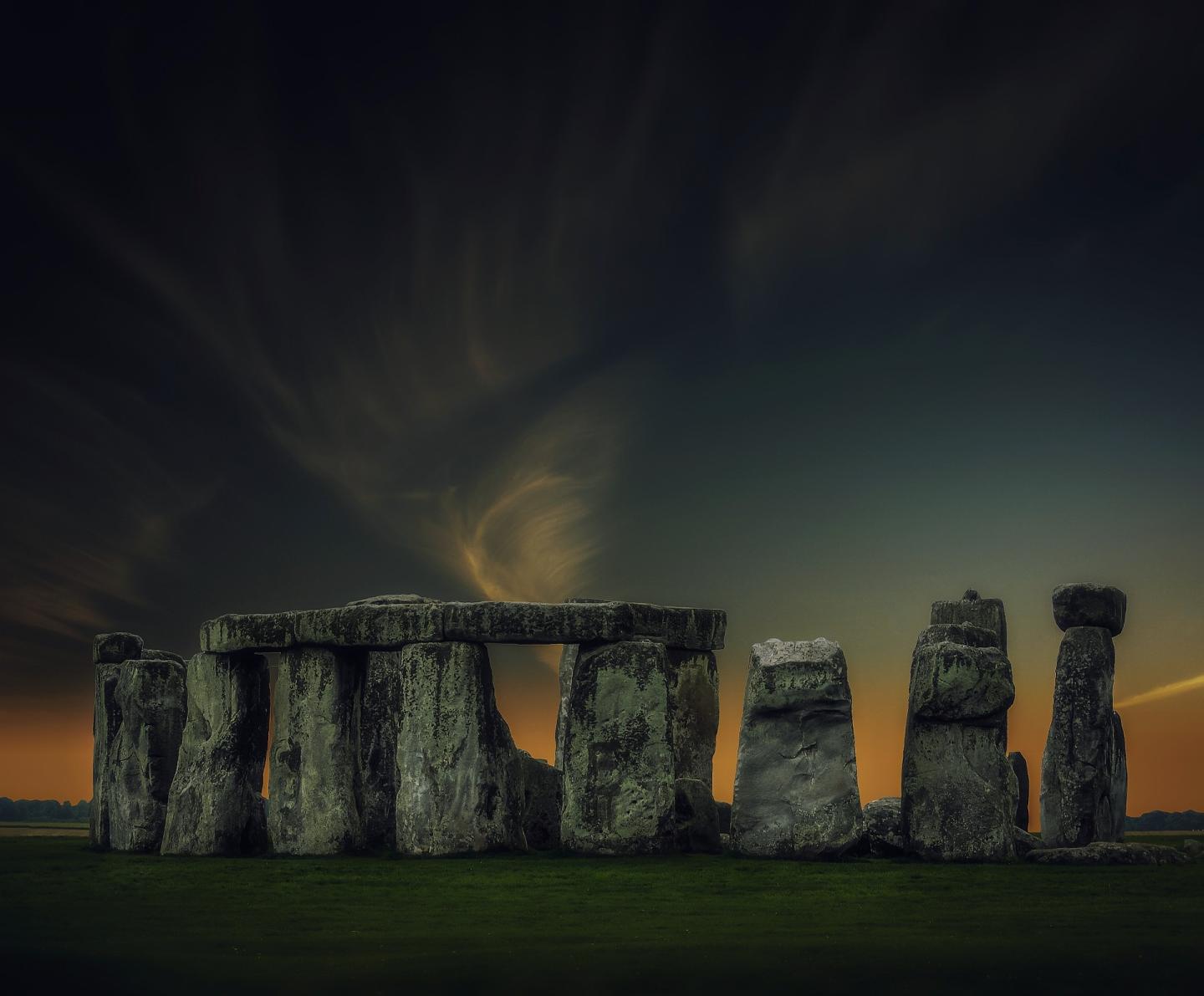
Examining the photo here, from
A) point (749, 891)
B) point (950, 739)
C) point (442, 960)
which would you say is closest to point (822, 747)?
point (950, 739)

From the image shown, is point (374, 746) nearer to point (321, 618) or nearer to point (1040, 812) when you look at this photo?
point (321, 618)

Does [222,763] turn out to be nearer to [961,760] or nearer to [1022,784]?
[961,760]

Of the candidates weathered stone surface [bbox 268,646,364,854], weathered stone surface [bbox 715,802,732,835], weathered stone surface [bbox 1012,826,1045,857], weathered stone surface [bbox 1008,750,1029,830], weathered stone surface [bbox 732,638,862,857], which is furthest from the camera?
weathered stone surface [bbox 1008,750,1029,830]

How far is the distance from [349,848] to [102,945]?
24.9 ft

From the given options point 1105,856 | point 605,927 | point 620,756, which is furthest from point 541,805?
point 605,927

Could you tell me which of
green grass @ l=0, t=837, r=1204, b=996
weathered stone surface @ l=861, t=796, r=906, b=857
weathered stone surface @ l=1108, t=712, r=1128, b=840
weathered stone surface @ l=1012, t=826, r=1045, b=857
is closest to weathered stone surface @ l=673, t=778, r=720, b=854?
green grass @ l=0, t=837, r=1204, b=996

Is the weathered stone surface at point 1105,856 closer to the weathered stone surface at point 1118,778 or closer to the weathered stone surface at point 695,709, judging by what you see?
the weathered stone surface at point 1118,778

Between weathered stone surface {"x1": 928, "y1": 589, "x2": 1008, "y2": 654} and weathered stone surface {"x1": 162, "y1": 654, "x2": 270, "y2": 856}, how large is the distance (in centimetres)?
927

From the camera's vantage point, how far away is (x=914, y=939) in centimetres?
1061

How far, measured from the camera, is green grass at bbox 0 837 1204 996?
30.3ft

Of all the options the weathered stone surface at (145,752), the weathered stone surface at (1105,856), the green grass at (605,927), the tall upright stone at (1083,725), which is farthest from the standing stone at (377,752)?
the tall upright stone at (1083,725)

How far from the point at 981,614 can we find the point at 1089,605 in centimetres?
301

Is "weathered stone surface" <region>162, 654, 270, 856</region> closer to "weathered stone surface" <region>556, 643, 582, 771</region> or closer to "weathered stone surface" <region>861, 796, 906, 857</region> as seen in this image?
"weathered stone surface" <region>556, 643, 582, 771</region>

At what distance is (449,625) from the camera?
17656 millimetres
